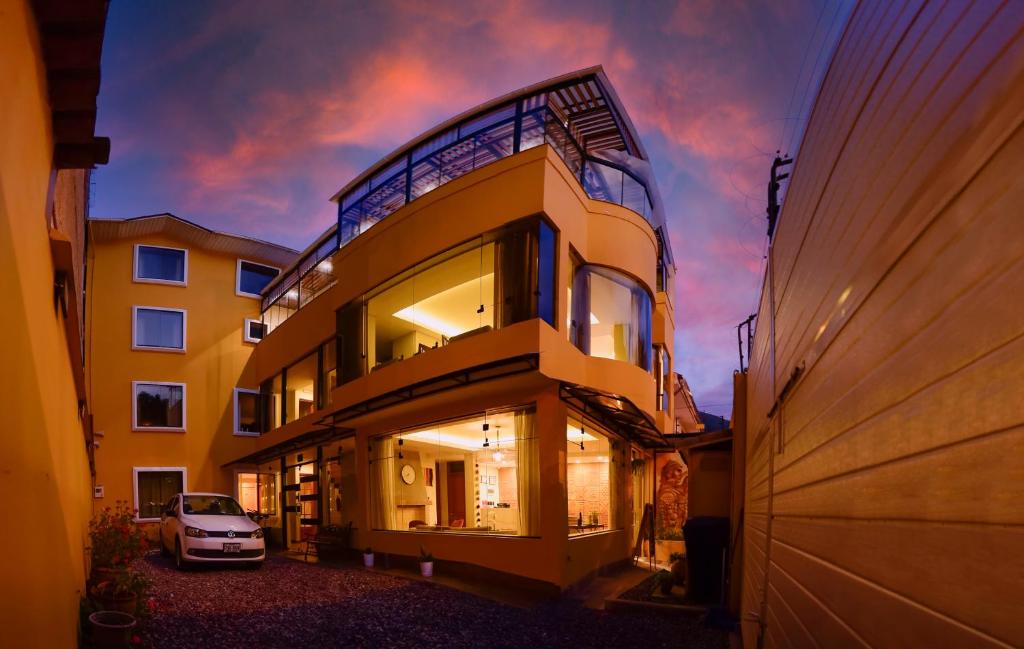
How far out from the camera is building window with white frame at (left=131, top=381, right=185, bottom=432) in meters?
22.7

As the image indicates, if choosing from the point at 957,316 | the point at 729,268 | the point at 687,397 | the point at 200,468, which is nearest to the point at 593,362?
the point at 729,268

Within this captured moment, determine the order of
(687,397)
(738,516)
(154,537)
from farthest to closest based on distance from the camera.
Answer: (687,397) → (154,537) → (738,516)

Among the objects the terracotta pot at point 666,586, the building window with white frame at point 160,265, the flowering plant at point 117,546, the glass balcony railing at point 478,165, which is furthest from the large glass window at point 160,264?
the terracotta pot at point 666,586

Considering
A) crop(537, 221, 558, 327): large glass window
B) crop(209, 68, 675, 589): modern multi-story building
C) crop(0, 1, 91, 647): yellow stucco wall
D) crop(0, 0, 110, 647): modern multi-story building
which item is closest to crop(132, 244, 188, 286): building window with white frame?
crop(209, 68, 675, 589): modern multi-story building

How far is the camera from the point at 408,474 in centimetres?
1534

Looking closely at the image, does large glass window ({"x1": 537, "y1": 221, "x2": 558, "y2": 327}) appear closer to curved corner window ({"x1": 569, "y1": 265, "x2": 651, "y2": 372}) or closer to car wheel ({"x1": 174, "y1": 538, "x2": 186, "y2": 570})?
curved corner window ({"x1": 569, "y1": 265, "x2": 651, "y2": 372})

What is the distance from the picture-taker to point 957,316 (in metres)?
1.23

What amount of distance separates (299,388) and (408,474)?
10.0 m

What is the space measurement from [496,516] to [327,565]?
16.6 ft

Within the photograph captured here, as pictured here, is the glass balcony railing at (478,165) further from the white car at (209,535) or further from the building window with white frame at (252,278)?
the building window with white frame at (252,278)

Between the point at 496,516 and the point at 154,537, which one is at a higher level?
the point at 496,516

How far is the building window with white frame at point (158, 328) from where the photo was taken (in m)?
23.1

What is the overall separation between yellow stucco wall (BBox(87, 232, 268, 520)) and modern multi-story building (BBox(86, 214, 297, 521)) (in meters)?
0.04

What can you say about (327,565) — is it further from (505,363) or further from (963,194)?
(963,194)
